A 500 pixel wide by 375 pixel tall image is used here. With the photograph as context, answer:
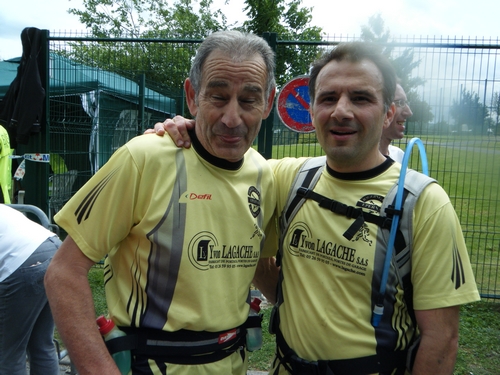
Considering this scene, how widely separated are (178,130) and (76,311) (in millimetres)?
825

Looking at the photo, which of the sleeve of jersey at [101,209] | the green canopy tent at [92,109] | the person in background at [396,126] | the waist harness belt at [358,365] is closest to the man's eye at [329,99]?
the sleeve of jersey at [101,209]

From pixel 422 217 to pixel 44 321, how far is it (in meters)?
2.73

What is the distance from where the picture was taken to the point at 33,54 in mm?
5605

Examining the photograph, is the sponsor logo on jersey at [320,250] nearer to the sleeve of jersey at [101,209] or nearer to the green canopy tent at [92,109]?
the sleeve of jersey at [101,209]

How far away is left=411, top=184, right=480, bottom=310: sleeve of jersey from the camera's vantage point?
171 cm

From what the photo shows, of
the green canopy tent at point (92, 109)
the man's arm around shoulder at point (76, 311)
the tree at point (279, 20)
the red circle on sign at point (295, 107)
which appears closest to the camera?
the man's arm around shoulder at point (76, 311)

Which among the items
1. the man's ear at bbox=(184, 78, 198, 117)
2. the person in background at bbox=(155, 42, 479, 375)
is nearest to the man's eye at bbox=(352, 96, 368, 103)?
the person in background at bbox=(155, 42, 479, 375)

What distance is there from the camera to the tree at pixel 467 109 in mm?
4934

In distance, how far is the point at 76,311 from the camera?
64.7 inches

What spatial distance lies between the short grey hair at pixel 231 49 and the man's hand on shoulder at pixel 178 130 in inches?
5.8

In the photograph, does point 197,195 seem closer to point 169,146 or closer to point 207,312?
point 169,146

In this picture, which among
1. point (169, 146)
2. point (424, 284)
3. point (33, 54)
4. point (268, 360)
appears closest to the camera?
point (424, 284)

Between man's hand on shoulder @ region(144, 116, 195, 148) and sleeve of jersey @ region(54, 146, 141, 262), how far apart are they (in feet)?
0.82

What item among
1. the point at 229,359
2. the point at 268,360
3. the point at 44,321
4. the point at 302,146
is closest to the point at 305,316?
the point at 229,359
